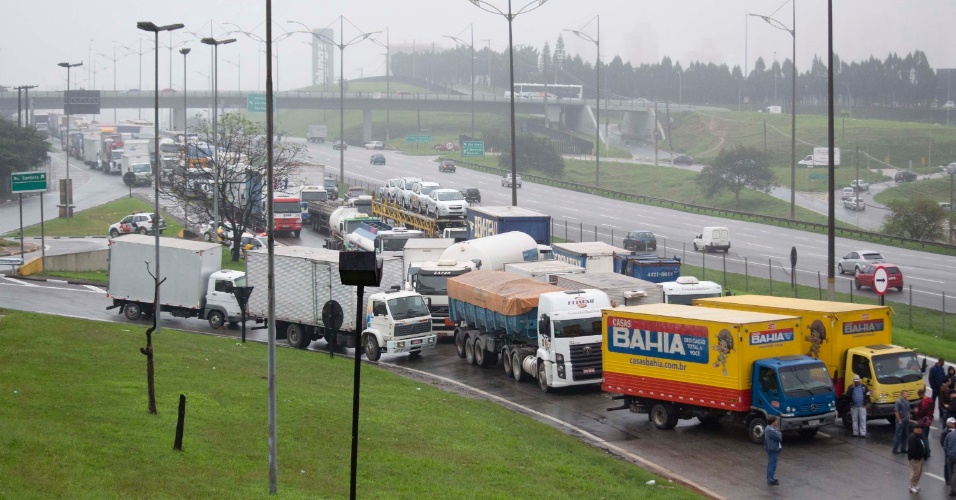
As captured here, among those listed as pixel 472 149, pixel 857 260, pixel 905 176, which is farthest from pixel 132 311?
pixel 905 176

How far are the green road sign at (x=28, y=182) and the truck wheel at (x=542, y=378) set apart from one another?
38830mm

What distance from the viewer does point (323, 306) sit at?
3278cm

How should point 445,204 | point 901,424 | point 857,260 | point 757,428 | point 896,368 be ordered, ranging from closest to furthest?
point 901,424, point 757,428, point 896,368, point 857,260, point 445,204

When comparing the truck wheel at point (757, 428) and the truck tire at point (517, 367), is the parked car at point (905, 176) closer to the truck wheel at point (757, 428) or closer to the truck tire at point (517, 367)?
the truck tire at point (517, 367)

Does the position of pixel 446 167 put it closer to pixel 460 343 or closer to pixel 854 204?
pixel 854 204

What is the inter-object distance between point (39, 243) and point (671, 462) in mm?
49511

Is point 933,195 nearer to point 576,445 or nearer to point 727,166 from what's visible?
point 727,166

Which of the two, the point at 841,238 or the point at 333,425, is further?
the point at 841,238

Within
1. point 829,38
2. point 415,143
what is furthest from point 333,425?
point 415,143

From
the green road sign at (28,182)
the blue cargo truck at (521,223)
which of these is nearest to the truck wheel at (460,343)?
the blue cargo truck at (521,223)

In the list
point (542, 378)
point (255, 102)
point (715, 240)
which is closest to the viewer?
point (542, 378)

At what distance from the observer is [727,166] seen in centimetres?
9750

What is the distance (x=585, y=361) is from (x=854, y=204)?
227ft

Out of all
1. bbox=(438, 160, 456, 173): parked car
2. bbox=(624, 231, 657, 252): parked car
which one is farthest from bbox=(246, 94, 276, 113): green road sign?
bbox=(624, 231, 657, 252): parked car
